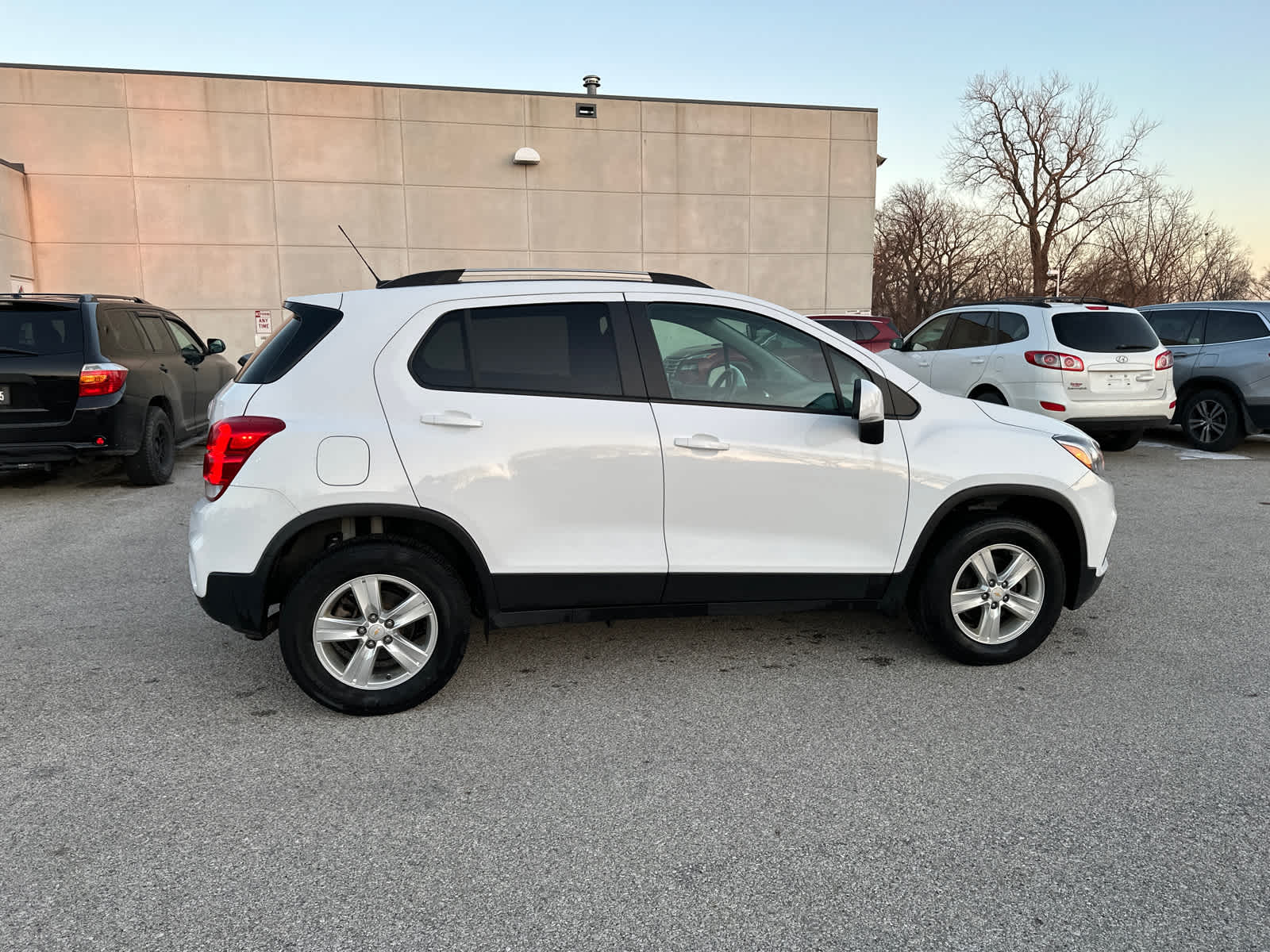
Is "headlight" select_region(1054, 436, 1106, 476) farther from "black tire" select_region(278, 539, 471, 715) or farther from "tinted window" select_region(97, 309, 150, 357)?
"tinted window" select_region(97, 309, 150, 357)

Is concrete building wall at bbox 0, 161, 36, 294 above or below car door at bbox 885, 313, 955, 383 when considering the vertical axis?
above

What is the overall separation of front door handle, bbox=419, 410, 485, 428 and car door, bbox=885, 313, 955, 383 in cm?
818

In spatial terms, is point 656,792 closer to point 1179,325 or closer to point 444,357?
point 444,357

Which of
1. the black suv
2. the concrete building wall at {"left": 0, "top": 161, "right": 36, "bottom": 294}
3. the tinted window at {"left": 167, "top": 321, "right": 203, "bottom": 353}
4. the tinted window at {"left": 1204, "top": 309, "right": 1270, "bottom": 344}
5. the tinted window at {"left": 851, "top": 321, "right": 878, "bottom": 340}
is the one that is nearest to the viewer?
the black suv

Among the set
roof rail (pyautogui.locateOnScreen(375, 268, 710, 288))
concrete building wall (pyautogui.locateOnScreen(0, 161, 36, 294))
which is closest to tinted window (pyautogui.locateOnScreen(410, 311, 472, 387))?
roof rail (pyautogui.locateOnScreen(375, 268, 710, 288))

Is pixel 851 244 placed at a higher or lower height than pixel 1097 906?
higher

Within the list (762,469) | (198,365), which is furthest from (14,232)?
(762,469)

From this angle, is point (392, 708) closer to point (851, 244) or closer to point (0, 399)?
point (0, 399)

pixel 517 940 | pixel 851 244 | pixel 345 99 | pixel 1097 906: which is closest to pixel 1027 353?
pixel 1097 906

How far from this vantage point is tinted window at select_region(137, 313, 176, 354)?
8.99 meters

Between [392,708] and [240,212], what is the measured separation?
55.5 ft

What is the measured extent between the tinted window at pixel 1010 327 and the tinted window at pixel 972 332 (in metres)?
0.11

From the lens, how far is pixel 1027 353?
939 cm

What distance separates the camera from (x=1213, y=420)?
34.9ft
